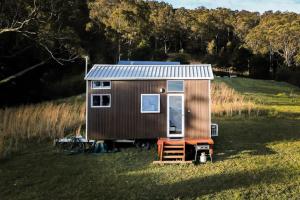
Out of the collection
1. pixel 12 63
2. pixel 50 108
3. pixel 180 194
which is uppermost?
pixel 12 63

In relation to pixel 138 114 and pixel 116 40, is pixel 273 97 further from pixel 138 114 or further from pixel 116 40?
pixel 138 114

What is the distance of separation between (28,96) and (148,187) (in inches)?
847

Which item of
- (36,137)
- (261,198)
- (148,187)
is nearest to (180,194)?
(148,187)

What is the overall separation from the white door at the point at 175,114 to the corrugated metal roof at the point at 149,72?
77 cm

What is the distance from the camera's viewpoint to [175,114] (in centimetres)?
1566

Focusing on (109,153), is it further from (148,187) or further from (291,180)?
(291,180)

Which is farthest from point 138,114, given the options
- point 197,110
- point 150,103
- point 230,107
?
point 230,107

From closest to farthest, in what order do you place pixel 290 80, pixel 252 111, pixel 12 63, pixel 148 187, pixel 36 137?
pixel 148 187
pixel 36 137
pixel 252 111
pixel 12 63
pixel 290 80

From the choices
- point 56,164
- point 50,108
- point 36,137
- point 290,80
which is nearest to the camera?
point 56,164

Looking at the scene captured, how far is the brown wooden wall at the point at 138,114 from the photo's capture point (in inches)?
609

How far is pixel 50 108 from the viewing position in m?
19.5

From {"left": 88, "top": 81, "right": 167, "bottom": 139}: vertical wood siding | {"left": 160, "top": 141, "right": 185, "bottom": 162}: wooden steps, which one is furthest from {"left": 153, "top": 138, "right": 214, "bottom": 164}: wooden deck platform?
{"left": 88, "top": 81, "right": 167, "bottom": 139}: vertical wood siding

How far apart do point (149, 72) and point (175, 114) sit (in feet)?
6.00

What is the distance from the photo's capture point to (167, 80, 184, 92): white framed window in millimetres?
15578
